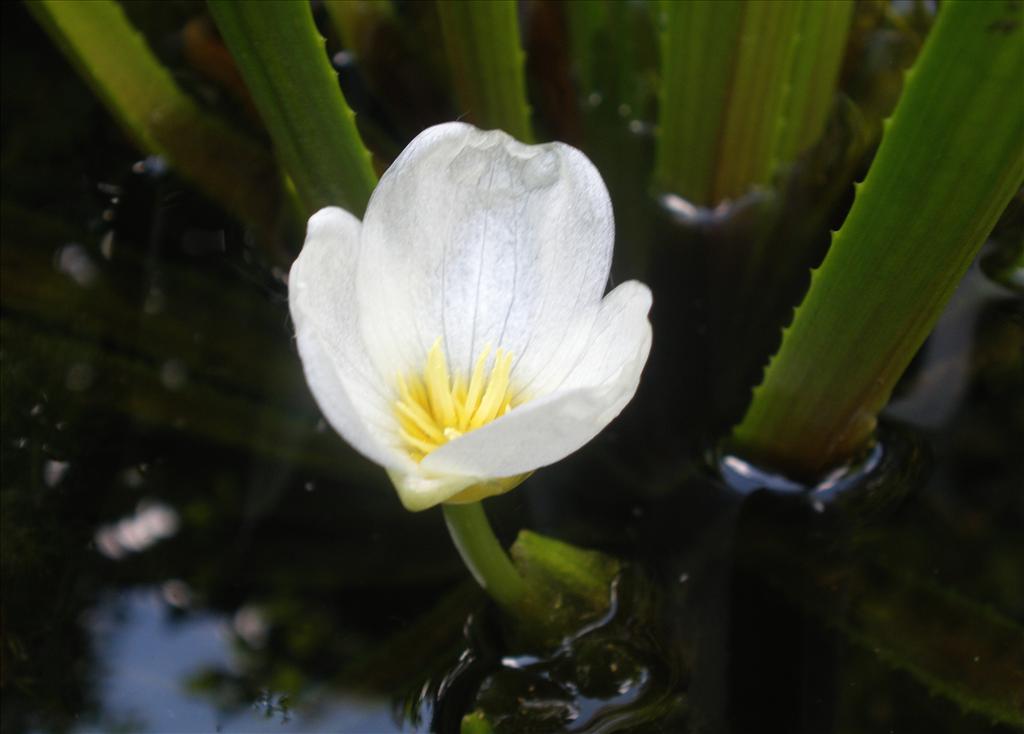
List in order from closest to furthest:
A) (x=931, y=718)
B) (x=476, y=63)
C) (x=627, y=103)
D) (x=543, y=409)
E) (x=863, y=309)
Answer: (x=543, y=409) → (x=863, y=309) → (x=931, y=718) → (x=476, y=63) → (x=627, y=103)

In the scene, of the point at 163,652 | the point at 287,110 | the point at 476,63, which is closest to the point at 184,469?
the point at 163,652

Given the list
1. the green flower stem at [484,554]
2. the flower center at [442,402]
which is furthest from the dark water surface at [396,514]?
the flower center at [442,402]

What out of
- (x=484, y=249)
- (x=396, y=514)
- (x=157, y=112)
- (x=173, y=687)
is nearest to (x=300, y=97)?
(x=484, y=249)

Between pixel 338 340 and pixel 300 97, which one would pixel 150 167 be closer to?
pixel 300 97

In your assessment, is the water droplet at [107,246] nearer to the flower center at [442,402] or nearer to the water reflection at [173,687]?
the water reflection at [173,687]

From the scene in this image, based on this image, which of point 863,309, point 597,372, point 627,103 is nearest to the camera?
point 597,372

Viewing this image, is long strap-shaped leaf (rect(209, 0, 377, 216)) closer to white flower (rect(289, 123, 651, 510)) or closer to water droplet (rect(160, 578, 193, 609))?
white flower (rect(289, 123, 651, 510))

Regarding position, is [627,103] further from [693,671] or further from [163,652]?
[163,652]
